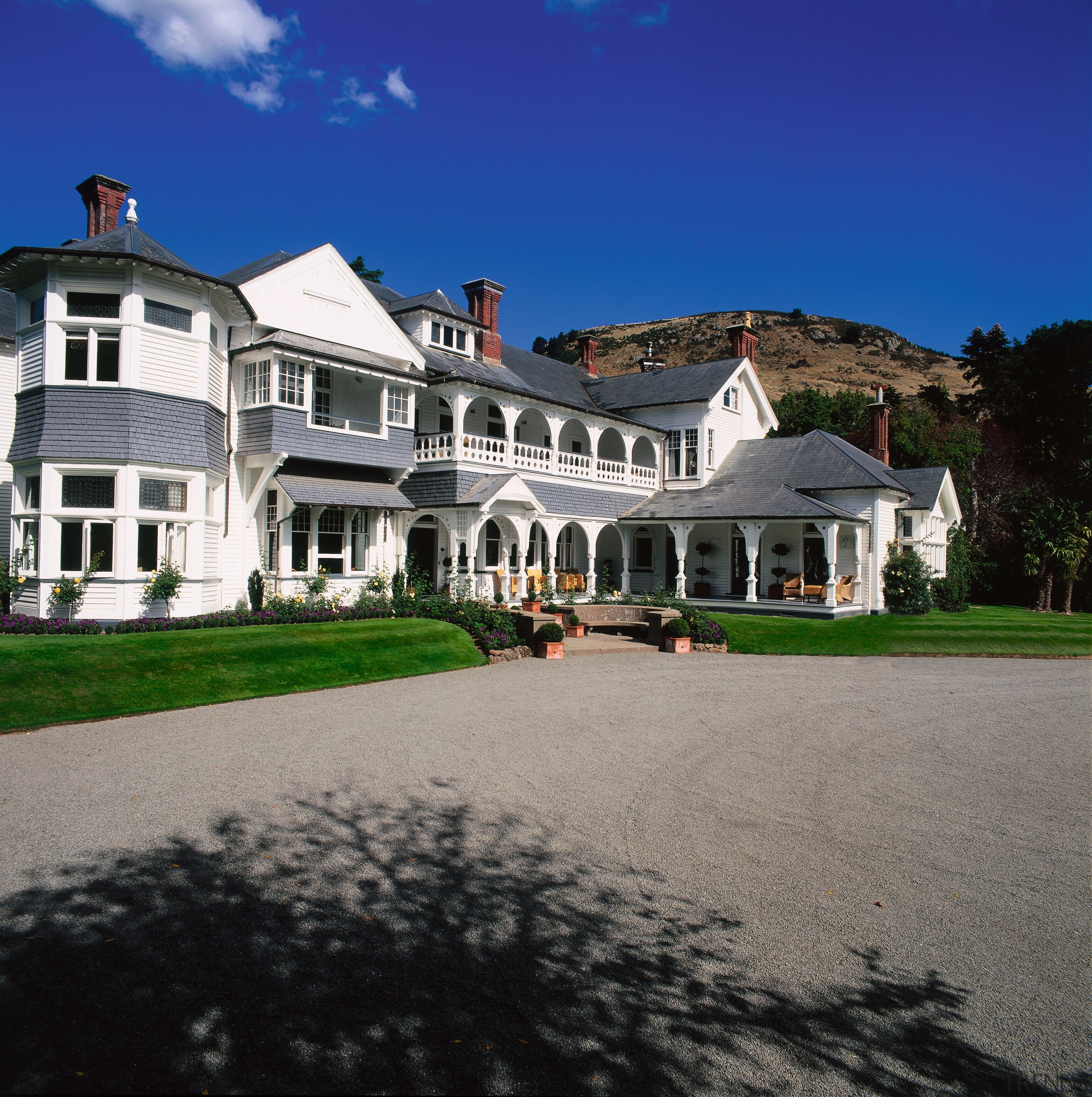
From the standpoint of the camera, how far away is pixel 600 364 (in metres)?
100

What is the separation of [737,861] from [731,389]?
28.0m

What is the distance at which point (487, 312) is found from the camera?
1134 inches

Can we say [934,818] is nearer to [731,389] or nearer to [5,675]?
[5,675]

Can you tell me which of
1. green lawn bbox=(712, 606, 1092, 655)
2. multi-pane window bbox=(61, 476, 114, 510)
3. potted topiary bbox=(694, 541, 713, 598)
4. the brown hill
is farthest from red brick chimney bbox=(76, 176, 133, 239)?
the brown hill

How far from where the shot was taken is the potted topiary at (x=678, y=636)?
65.3 ft

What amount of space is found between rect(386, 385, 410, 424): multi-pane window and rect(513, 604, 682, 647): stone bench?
6680 mm

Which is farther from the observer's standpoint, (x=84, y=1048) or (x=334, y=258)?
(x=334, y=258)

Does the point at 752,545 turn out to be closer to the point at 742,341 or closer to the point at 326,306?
the point at 742,341

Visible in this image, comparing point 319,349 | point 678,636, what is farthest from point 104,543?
point 678,636

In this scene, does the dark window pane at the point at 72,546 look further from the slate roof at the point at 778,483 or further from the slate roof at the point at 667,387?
the slate roof at the point at 667,387

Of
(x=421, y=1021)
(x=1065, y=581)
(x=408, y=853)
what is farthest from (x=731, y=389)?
A: (x=421, y=1021)

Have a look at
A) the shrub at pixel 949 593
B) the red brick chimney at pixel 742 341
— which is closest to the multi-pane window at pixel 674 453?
the red brick chimney at pixel 742 341

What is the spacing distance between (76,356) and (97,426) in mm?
1726

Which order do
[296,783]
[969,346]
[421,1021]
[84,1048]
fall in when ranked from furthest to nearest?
[969,346], [296,783], [421,1021], [84,1048]
